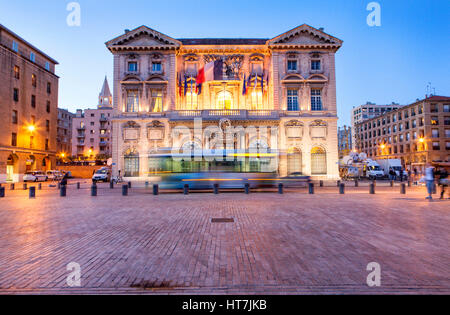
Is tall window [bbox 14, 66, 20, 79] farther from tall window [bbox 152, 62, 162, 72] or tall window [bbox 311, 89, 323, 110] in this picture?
tall window [bbox 311, 89, 323, 110]

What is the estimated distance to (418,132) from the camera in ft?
191

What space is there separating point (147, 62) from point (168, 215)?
28.4 meters

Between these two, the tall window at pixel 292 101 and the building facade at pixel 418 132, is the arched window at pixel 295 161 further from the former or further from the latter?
the building facade at pixel 418 132

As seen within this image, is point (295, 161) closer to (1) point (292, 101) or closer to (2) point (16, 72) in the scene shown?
(1) point (292, 101)

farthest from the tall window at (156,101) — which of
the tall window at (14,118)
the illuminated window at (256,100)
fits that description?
the tall window at (14,118)

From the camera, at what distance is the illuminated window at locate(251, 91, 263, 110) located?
33.1 m

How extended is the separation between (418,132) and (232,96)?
51526 millimetres

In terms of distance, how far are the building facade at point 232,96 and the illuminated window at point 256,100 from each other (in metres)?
0.01

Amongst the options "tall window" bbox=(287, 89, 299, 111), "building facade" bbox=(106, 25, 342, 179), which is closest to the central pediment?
"building facade" bbox=(106, 25, 342, 179)

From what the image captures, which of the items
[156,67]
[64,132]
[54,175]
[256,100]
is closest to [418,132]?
[256,100]

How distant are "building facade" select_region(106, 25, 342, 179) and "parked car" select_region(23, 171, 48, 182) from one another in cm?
1425

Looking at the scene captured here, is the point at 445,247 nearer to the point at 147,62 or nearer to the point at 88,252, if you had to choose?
the point at 88,252

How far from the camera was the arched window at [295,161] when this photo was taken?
32094 millimetres

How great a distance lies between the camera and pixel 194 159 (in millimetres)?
19250
